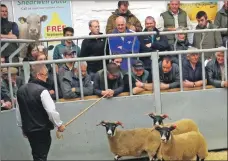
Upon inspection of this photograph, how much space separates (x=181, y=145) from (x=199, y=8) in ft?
12.6

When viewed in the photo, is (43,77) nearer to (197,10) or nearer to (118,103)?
(118,103)

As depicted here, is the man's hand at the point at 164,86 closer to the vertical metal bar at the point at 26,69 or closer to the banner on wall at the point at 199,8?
the vertical metal bar at the point at 26,69

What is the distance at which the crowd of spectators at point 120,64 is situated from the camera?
7.24 m

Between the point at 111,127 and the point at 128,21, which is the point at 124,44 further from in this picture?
the point at 111,127

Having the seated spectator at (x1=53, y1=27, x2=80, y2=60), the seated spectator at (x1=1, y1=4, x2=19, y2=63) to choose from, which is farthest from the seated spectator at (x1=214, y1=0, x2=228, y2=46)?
the seated spectator at (x1=1, y1=4, x2=19, y2=63)

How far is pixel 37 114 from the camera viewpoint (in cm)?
603

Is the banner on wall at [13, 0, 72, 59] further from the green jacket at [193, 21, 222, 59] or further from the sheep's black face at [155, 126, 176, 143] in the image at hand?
the sheep's black face at [155, 126, 176, 143]

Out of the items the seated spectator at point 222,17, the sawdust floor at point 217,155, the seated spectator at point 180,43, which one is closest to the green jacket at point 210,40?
the seated spectator at point 180,43

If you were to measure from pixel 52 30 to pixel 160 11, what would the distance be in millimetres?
2044

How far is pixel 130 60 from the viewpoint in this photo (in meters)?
7.36

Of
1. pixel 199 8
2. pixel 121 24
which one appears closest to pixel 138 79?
pixel 121 24

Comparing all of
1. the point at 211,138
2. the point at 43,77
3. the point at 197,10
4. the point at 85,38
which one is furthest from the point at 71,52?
the point at 197,10

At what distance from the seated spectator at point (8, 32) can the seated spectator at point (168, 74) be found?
2158 millimetres

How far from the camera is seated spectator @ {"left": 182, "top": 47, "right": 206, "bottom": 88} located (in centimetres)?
768
